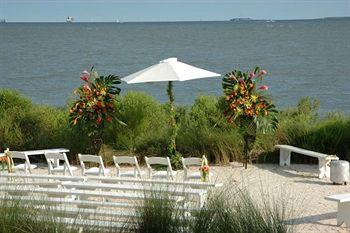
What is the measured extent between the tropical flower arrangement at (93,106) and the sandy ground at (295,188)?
0.93m

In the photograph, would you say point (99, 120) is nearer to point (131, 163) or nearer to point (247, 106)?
point (131, 163)

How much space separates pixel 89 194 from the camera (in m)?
9.70

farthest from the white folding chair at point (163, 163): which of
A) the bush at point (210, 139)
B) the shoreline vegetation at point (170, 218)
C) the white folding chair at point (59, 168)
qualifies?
the shoreline vegetation at point (170, 218)

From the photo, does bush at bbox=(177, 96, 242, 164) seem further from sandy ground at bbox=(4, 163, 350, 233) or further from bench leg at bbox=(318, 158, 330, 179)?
bench leg at bbox=(318, 158, 330, 179)

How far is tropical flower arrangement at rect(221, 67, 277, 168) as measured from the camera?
45.9ft

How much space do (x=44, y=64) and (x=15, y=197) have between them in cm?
5244

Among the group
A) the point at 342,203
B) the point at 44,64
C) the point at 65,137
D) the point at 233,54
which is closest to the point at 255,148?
the point at 65,137

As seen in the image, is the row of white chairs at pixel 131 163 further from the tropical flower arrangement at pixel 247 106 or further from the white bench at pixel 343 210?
the white bench at pixel 343 210

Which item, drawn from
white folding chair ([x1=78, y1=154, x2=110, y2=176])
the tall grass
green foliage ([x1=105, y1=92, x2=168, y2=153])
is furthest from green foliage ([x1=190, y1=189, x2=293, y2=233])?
green foliage ([x1=105, y1=92, x2=168, y2=153])

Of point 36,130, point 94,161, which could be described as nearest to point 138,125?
point 36,130

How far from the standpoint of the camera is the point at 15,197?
8211 mm

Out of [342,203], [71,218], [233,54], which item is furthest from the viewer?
[233,54]

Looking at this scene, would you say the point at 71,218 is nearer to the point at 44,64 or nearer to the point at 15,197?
the point at 15,197

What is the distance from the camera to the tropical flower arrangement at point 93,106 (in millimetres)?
14320
